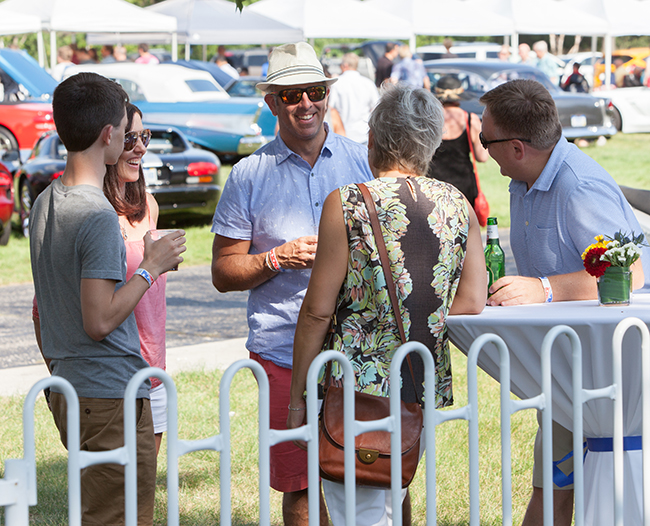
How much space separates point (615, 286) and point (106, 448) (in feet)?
5.84

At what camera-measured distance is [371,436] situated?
276cm

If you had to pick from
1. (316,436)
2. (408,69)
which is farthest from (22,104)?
(316,436)

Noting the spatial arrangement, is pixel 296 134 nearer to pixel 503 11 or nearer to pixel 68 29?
pixel 68 29

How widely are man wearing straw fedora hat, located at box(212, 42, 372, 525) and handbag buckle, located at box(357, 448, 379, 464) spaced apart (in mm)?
912

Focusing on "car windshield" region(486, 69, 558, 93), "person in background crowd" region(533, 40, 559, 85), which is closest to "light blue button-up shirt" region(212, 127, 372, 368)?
"car windshield" region(486, 69, 558, 93)

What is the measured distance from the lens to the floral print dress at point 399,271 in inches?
110

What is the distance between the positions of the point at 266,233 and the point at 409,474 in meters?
1.28

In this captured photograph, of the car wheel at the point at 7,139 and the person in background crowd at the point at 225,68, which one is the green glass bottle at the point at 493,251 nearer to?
the car wheel at the point at 7,139

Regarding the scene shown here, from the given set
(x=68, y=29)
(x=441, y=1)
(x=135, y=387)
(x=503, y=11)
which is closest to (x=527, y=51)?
A: (x=503, y=11)

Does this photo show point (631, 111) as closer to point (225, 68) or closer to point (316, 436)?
point (225, 68)

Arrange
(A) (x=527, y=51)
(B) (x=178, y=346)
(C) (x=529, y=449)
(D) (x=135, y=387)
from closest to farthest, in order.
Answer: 1. (D) (x=135, y=387)
2. (C) (x=529, y=449)
3. (B) (x=178, y=346)
4. (A) (x=527, y=51)

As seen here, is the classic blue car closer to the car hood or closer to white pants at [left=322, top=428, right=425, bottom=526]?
the car hood

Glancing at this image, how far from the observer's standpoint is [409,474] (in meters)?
2.77

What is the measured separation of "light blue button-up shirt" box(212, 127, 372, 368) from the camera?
12.0 feet
